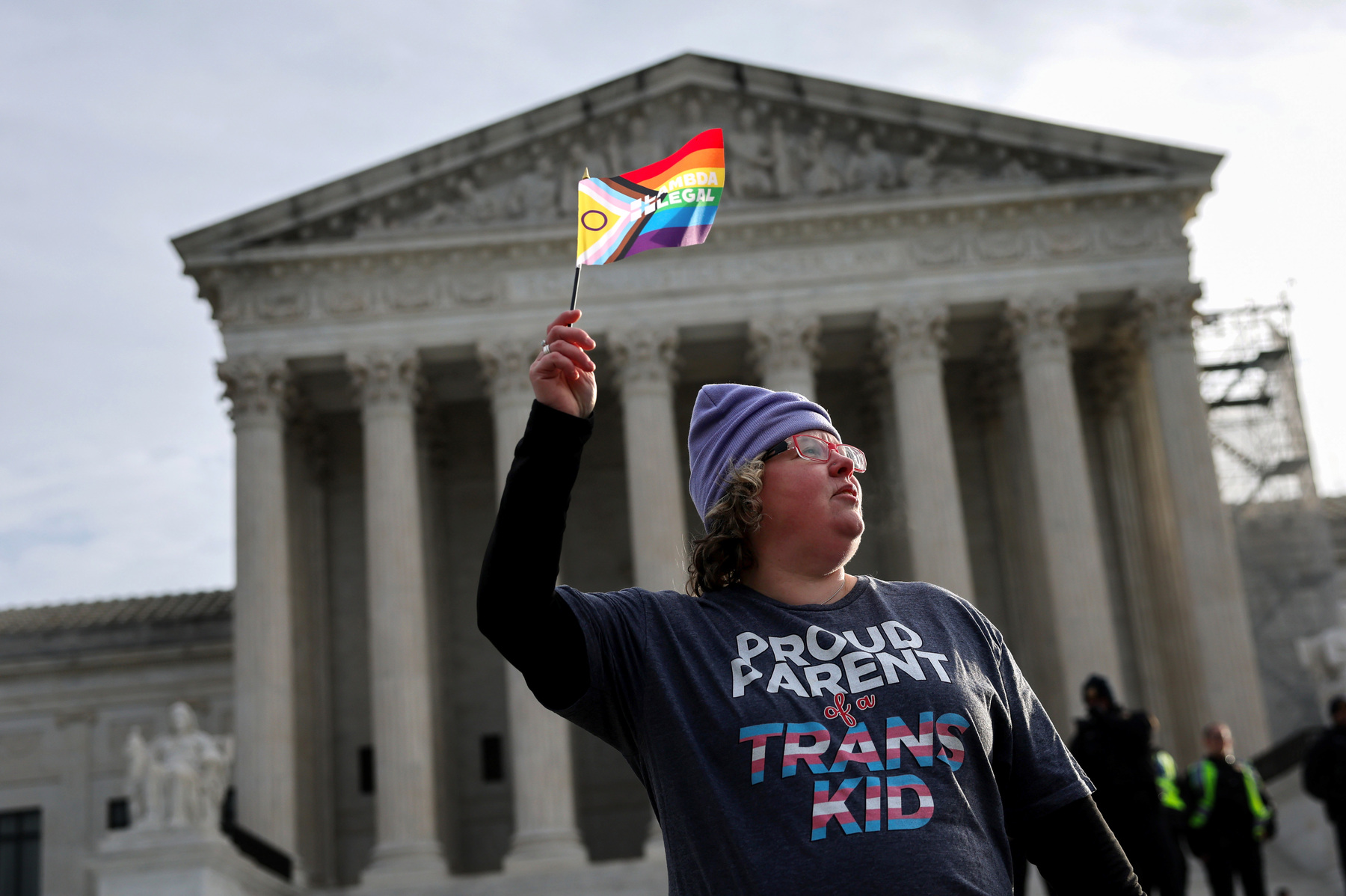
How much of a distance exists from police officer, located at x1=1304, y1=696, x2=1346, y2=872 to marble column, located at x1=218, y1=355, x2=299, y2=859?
20.7 meters

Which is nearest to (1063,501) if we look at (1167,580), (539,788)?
(1167,580)

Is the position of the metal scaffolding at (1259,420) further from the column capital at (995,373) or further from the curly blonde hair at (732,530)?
the curly blonde hair at (732,530)

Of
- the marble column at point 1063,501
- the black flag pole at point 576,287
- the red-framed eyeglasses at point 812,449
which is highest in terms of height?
the marble column at point 1063,501

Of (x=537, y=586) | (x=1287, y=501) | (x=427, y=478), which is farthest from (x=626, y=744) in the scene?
(x=1287, y=501)

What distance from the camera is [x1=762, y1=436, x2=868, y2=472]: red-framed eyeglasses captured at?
372 centimetres

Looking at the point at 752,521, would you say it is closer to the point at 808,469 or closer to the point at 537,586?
the point at 808,469

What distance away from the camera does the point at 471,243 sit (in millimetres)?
34656

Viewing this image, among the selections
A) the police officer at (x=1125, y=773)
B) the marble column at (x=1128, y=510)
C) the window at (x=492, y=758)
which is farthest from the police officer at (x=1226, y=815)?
the window at (x=492, y=758)

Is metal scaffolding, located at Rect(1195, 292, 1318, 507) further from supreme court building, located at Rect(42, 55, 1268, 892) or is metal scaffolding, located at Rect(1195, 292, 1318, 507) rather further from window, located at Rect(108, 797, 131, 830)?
window, located at Rect(108, 797, 131, 830)

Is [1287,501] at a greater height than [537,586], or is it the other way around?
[1287,501]

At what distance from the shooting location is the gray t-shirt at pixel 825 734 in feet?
10.3

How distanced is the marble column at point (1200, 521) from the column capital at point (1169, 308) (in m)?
0.02

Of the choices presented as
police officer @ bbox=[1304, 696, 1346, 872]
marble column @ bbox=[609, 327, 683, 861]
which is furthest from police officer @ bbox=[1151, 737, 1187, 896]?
marble column @ bbox=[609, 327, 683, 861]

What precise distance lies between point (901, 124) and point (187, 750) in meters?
20.4
